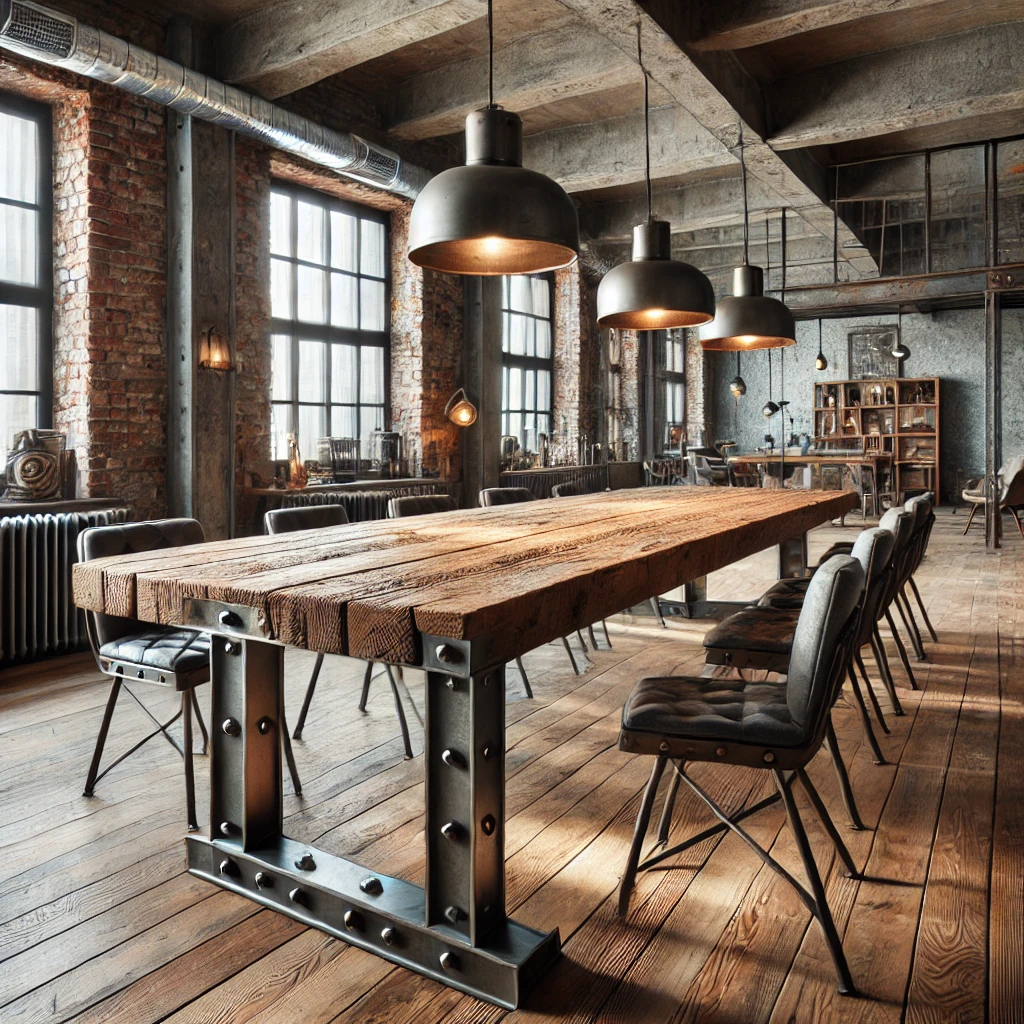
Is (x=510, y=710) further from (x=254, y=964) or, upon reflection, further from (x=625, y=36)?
(x=625, y=36)

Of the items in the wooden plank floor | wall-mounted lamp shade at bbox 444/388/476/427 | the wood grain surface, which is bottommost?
the wooden plank floor

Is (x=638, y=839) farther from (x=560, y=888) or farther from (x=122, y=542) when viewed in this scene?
(x=122, y=542)

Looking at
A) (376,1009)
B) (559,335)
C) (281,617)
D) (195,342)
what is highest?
(559,335)

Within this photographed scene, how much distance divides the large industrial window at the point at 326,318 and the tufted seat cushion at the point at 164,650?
12.1 feet

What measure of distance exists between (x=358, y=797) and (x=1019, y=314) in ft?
45.8

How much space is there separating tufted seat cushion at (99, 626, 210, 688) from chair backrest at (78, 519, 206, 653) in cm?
5

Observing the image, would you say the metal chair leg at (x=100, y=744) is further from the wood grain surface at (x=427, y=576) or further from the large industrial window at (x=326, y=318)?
the large industrial window at (x=326, y=318)

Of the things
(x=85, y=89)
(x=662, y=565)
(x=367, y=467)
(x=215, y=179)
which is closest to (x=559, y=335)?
(x=367, y=467)

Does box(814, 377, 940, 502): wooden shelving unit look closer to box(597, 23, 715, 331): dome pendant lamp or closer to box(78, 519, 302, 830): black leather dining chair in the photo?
box(597, 23, 715, 331): dome pendant lamp

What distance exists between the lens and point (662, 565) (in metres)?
2.63

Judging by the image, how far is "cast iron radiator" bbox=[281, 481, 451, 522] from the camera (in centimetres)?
610

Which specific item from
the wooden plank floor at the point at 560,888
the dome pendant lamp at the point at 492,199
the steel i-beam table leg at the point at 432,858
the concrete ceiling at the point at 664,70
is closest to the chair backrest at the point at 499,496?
the wooden plank floor at the point at 560,888

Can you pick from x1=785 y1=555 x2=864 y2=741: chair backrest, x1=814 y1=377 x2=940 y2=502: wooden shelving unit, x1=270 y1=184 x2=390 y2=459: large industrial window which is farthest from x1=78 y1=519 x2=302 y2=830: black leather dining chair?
x1=814 y1=377 x2=940 y2=502: wooden shelving unit

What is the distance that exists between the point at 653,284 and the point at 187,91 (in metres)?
3.01
